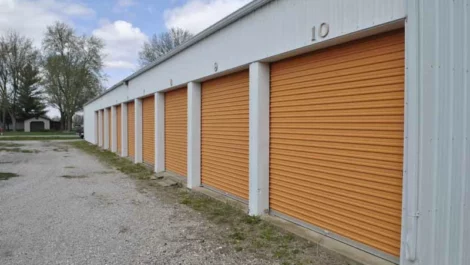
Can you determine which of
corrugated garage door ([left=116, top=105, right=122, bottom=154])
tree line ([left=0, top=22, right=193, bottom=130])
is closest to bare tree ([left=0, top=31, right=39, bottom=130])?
tree line ([left=0, top=22, right=193, bottom=130])

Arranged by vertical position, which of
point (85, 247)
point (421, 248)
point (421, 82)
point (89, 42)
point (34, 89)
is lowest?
point (85, 247)

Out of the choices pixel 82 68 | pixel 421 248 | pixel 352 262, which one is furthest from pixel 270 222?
pixel 82 68

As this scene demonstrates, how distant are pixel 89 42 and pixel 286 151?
49.0m

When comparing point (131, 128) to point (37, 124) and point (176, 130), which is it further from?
point (37, 124)

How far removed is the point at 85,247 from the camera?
4.59 m

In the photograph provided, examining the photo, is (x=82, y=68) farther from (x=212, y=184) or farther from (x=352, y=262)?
(x=352, y=262)

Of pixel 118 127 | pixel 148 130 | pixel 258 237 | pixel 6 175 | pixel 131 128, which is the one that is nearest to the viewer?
pixel 258 237

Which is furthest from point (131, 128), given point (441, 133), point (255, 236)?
point (441, 133)

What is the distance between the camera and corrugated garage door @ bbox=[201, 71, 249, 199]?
677 centimetres

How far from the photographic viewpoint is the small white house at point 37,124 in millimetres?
60312

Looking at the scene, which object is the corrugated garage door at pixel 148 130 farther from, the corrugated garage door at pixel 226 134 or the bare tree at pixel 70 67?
Answer: the bare tree at pixel 70 67

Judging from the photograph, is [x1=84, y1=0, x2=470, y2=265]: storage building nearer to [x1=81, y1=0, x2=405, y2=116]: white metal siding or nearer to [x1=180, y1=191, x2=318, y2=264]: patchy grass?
[x1=81, y1=0, x2=405, y2=116]: white metal siding

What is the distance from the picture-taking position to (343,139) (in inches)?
177

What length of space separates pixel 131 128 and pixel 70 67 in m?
36.0
